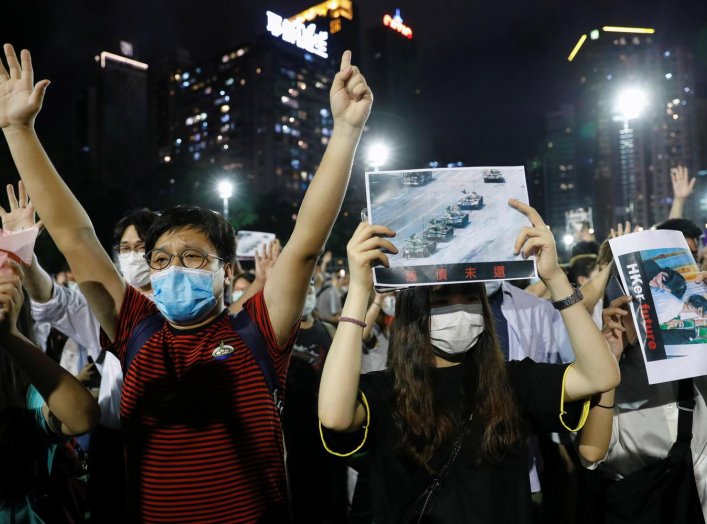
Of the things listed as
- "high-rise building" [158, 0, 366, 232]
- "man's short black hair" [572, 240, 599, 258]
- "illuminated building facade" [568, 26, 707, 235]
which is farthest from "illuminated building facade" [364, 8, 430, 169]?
"man's short black hair" [572, 240, 599, 258]

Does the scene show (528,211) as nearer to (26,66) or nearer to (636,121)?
(26,66)

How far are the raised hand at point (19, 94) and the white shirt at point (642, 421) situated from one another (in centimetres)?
338

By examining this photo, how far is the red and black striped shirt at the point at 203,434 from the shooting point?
2156 mm

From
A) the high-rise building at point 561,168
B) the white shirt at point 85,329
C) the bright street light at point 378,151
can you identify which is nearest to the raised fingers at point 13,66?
the white shirt at point 85,329

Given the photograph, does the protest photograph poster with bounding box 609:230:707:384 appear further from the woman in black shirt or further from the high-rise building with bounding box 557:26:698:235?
the high-rise building with bounding box 557:26:698:235

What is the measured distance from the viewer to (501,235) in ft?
7.53

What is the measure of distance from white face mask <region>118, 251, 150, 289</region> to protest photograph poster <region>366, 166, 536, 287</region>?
2306 millimetres

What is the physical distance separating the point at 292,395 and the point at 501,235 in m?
3.45

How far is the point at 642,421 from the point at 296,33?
53.9 metres

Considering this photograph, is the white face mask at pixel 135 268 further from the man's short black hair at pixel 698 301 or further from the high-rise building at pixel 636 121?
the high-rise building at pixel 636 121

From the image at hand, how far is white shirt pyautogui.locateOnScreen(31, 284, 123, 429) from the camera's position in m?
3.58

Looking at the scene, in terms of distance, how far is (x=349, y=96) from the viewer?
2287mm

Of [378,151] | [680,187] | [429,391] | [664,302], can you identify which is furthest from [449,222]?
[378,151]

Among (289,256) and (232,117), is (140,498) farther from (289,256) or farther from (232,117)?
(232,117)
